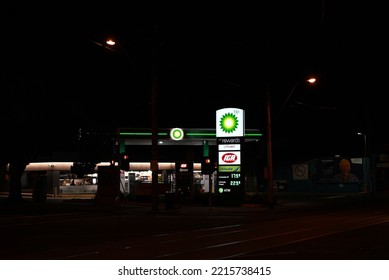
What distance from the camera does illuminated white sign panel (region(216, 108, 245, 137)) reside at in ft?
117

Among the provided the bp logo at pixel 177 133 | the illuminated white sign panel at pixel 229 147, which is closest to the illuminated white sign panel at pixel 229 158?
the illuminated white sign panel at pixel 229 147

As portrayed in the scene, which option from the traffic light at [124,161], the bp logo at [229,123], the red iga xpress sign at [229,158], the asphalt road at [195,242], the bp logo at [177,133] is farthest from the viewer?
the bp logo at [177,133]

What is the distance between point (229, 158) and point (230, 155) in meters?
0.22

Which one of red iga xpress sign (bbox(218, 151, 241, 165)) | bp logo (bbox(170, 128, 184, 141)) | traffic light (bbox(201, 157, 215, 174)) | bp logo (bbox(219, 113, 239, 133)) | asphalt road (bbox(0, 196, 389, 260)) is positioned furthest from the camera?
bp logo (bbox(170, 128, 184, 141))

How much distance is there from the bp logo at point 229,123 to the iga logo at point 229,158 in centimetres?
169

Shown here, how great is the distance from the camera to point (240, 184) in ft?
117

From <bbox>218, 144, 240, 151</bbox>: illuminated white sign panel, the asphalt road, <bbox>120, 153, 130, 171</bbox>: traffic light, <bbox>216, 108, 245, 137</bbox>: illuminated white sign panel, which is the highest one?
<bbox>216, 108, 245, 137</bbox>: illuminated white sign panel

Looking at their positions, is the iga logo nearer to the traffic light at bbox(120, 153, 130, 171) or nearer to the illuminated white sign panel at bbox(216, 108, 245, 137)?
the illuminated white sign panel at bbox(216, 108, 245, 137)

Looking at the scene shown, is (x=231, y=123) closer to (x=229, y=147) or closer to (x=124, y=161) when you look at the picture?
(x=229, y=147)

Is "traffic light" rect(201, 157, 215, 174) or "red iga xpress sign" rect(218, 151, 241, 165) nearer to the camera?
"traffic light" rect(201, 157, 215, 174)

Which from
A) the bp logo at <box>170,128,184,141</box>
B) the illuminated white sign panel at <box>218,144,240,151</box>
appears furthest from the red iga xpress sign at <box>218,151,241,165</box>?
the bp logo at <box>170,128,184,141</box>

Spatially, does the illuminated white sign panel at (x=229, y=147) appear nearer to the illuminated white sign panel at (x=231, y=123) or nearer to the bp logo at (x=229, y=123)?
the illuminated white sign panel at (x=231, y=123)

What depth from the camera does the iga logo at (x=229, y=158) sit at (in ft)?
116

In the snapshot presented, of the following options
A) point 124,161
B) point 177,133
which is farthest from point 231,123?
point 177,133
